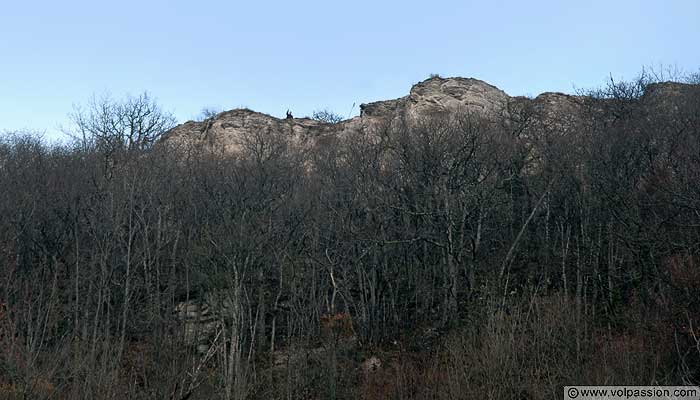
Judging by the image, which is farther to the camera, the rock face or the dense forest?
the rock face

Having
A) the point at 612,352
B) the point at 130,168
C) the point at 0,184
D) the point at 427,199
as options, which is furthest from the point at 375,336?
the point at 0,184

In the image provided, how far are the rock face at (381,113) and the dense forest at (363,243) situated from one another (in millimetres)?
6418

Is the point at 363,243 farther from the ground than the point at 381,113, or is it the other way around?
the point at 381,113

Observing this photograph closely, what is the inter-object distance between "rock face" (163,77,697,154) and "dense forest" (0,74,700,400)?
21.1ft

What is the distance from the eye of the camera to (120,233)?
22.1 metres

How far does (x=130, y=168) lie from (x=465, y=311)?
1388 centimetres

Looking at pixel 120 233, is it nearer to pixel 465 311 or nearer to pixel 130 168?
pixel 130 168

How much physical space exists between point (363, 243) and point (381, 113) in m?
18.4

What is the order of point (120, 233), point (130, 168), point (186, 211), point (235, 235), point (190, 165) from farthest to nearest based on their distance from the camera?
point (190, 165), point (186, 211), point (130, 168), point (120, 233), point (235, 235)

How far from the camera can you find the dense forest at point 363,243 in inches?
588

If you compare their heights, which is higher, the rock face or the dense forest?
the rock face

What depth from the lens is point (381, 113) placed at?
39031 mm

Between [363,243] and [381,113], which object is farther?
[381,113]

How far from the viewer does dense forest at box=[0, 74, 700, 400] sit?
14930 mm
